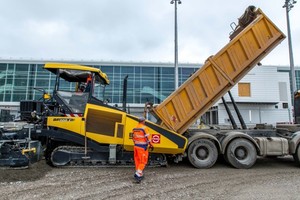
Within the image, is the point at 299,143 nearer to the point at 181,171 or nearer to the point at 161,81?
the point at 181,171

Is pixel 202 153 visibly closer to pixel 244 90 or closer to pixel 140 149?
pixel 140 149

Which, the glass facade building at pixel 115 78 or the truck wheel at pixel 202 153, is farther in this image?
the glass facade building at pixel 115 78

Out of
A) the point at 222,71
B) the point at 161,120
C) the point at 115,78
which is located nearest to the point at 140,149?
the point at 161,120

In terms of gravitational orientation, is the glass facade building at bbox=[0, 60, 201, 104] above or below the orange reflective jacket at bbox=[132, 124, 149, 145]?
above

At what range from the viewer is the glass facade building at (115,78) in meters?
31.5

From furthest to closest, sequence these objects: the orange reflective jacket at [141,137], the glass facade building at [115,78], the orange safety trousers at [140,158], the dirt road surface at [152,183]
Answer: the glass facade building at [115,78], the orange reflective jacket at [141,137], the orange safety trousers at [140,158], the dirt road surface at [152,183]

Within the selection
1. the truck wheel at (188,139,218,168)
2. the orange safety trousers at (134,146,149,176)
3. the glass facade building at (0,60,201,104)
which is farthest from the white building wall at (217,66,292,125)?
the orange safety trousers at (134,146,149,176)

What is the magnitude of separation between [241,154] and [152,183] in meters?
3.36

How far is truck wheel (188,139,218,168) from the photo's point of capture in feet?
24.7

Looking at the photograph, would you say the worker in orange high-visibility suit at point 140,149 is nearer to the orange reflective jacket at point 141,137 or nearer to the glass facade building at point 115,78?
the orange reflective jacket at point 141,137

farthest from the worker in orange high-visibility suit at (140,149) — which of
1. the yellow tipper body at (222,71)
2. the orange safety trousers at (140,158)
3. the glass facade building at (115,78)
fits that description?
the glass facade building at (115,78)

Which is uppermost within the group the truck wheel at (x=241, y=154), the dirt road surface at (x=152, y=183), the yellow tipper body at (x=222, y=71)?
the yellow tipper body at (x=222, y=71)

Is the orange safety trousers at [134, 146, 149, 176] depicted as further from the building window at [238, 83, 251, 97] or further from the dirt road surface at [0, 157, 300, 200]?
the building window at [238, 83, 251, 97]

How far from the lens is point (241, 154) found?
771 cm
